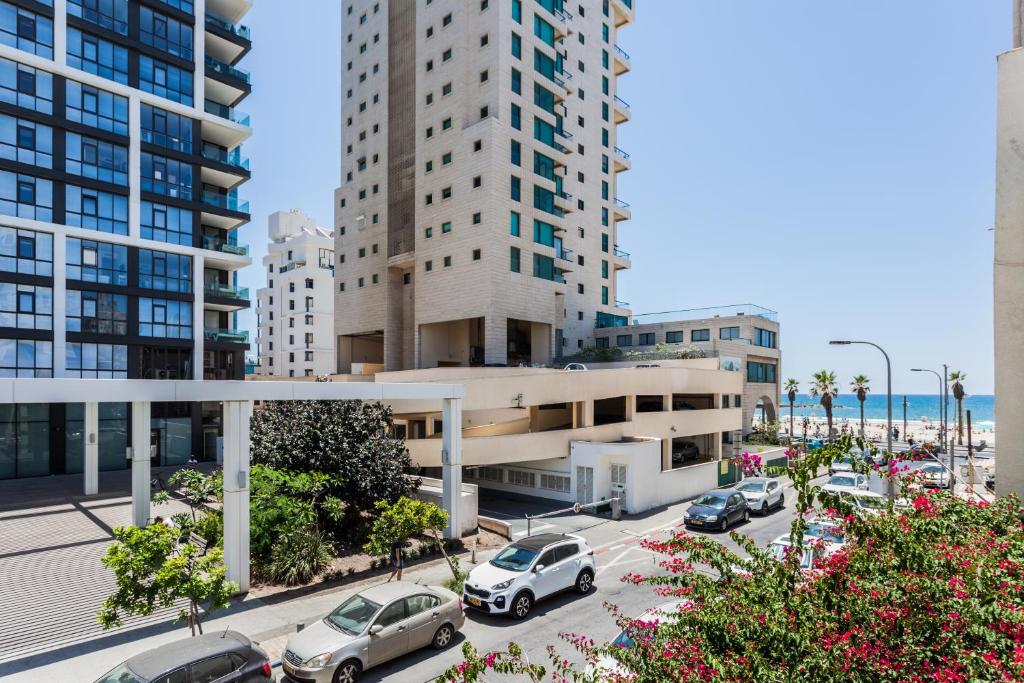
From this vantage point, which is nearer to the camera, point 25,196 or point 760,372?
point 25,196

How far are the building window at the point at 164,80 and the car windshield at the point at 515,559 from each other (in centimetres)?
3750

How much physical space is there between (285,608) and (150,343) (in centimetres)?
2648

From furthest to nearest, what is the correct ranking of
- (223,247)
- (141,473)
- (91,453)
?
1. (223,247)
2. (91,453)
3. (141,473)

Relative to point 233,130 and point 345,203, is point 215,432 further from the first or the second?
point 345,203

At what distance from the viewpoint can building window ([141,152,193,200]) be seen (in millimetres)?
35688

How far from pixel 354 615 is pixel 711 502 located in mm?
18127

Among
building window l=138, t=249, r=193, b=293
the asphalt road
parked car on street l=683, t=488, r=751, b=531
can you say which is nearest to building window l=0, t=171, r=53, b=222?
building window l=138, t=249, r=193, b=293

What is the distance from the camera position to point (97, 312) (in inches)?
1314

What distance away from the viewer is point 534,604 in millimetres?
15648

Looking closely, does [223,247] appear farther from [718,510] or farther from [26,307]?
[718,510]

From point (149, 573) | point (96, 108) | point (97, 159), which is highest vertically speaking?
point (96, 108)

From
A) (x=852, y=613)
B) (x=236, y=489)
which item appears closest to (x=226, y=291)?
(x=236, y=489)

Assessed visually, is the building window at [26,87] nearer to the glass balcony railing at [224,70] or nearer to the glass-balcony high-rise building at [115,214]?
the glass-balcony high-rise building at [115,214]

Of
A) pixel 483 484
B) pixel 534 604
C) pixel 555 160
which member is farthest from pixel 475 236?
pixel 534 604
